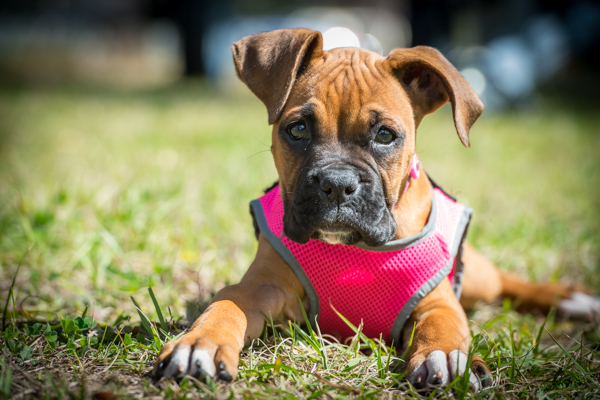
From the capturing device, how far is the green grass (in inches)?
104

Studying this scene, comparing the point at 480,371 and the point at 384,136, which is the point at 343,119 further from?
the point at 480,371

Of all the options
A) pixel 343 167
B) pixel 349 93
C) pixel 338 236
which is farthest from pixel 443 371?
pixel 349 93

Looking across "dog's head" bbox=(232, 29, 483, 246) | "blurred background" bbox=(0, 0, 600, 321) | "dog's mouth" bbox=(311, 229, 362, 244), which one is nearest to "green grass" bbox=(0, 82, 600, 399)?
"blurred background" bbox=(0, 0, 600, 321)

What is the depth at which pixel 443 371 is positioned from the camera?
2.55 m

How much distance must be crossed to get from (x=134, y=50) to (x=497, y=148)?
87.4 ft

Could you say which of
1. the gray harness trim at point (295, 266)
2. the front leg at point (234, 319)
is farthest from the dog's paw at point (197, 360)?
the gray harness trim at point (295, 266)

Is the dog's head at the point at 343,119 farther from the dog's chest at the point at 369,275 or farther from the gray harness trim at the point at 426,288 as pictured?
the gray harness trim at the point at 426,288

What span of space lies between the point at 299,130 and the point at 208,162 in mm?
4749

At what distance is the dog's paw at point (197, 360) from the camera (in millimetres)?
2385

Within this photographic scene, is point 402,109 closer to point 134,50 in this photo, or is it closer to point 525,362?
point 525,362

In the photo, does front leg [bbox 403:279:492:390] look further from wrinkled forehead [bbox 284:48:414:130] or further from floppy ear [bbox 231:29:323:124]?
floppy ear [bbox 231:29:323:124]

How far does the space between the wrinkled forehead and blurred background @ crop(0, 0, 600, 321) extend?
4.61ft

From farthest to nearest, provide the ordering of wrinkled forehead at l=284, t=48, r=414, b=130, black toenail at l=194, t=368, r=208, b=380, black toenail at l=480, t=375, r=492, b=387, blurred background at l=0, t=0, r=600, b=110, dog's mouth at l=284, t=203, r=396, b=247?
blurred background at l=0, t=0, r=600, b=110, wrinkled forehead at l=284, t=48, r=414, b=130, dog's mouth at l=284, t=203, r=396, b=247, black toenail at l=480, t=375, r=492, b=387, black toenail at l=194, t=368, r=208, b=380

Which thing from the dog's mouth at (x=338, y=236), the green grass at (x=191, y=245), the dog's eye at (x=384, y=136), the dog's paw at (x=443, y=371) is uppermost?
the dog's eye at (x=384, y=136)
